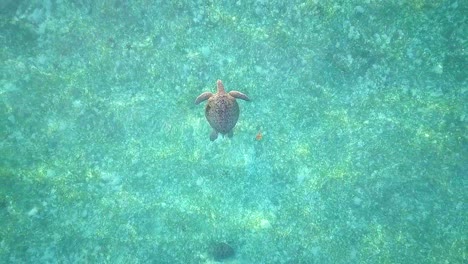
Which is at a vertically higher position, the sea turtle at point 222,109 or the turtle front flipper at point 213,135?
the sea turtle at point 222,109

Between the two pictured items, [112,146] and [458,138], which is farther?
[112,146]

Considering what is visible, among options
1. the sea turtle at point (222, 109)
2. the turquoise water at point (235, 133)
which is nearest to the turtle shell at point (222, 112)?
the sea turtle at point (222, 109)

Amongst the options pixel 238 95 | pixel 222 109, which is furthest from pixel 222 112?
pixel 238 95

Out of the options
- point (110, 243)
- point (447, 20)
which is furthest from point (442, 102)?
point (110, 243)

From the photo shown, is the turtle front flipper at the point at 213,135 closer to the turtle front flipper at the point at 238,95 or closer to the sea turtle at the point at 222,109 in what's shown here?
the sea turtle at the point at 222,109

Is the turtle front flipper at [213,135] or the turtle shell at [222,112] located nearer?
the turtle shell at [222,112]

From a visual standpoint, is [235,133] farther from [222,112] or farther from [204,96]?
[204,96]

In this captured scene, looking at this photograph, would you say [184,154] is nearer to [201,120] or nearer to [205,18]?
[201,120]

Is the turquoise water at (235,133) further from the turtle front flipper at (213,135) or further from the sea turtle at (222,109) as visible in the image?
the sea turtle at (222,109)
